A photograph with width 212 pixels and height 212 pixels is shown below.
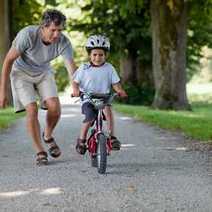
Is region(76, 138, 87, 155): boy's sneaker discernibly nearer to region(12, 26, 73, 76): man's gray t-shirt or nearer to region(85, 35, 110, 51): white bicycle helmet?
region(12, 26, 73, 76): man's gray t-shirt

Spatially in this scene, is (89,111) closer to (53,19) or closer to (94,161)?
(94,161)

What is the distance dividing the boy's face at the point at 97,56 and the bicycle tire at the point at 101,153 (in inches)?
37.7

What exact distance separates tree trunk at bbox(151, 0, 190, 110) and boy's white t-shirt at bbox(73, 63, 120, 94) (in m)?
15.7

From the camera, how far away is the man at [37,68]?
27.5 feet

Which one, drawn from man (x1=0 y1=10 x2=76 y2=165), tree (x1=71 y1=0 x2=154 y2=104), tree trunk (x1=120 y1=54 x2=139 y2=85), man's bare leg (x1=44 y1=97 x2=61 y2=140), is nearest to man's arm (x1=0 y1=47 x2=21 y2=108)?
man (x1=0 y1=10 x2=76 y2=165)

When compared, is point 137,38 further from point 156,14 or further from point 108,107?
point 108,107

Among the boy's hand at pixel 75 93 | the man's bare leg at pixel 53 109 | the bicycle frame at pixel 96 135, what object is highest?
the boy's hand at pixel 75 93

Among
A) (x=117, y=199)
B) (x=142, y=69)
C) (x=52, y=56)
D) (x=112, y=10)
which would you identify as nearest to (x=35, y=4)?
(x=112, y=10)

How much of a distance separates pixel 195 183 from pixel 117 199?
1250 mm

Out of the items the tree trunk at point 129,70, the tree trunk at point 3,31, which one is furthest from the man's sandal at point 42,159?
the tree trunk at point 129,70

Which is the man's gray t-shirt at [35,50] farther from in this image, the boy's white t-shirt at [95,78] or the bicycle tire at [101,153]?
the bicycle tire at [101,153]

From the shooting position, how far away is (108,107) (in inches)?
336

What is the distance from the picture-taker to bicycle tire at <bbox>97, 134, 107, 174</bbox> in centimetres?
796

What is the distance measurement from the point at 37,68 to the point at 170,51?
1603 cm
